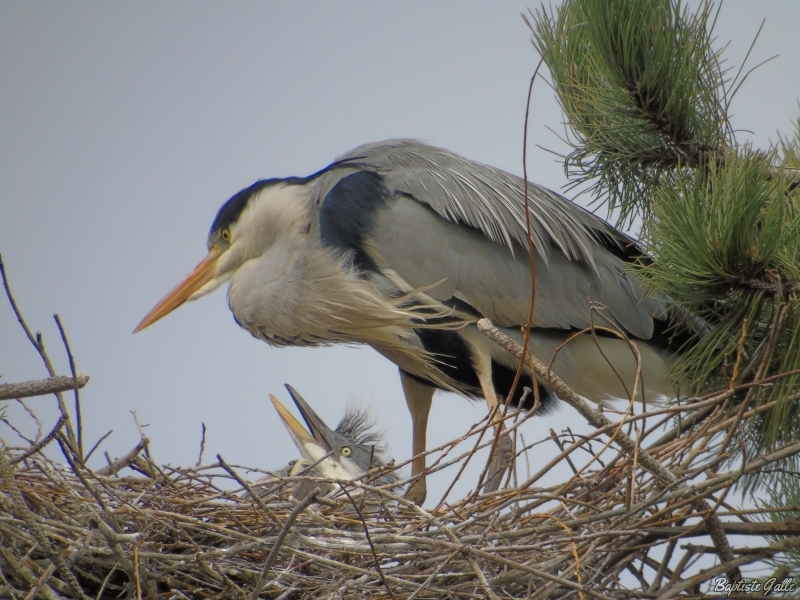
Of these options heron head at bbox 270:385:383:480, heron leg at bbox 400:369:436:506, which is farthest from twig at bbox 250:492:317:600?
heron leg at bbox 400:369:436:506

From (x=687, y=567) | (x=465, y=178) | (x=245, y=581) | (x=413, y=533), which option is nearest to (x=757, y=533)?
(x=687, y=567)

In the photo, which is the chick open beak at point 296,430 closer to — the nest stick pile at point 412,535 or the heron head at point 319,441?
the heron head at point 319,441

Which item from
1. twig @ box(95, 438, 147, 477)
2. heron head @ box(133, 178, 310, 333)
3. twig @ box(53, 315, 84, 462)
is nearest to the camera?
twig @ box(53, 315, 84, 462)

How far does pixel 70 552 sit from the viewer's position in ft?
5.44

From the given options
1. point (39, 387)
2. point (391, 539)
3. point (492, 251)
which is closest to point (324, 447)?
point (492, 251)

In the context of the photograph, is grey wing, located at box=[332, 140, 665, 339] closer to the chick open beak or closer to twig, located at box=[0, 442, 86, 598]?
the chick open beak

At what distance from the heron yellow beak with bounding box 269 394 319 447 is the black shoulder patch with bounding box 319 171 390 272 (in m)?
0.54

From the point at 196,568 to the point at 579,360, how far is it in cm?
141

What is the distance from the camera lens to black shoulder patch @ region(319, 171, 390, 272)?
2648 millimetres

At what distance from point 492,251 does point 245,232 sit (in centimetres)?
82

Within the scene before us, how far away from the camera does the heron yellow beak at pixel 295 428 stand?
→ 281 cm

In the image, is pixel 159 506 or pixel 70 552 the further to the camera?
pixel 159 506

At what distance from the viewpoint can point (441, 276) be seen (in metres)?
2.63

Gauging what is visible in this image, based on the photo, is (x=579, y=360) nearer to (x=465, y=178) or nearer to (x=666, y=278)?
(x=465, y=178)
